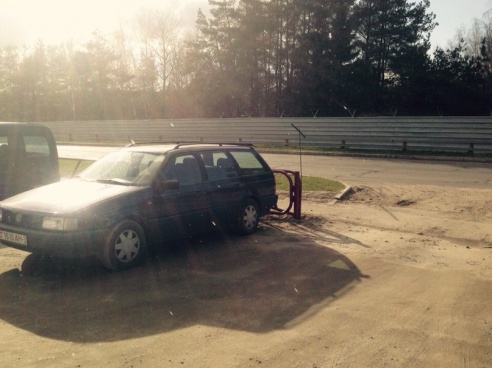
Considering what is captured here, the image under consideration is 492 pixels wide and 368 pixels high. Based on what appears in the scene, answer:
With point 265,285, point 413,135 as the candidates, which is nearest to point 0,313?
point 265,285

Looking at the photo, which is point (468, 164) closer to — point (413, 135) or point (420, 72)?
point (413, 135)

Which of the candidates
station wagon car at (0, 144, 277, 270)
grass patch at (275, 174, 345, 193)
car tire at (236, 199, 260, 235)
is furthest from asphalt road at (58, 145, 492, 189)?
station wagon car at (0, 144, 277, 270)

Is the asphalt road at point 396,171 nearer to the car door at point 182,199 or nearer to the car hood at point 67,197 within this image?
the car door at point 182,199

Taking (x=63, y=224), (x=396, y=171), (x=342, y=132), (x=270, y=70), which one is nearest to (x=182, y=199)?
(x=63, y=224)

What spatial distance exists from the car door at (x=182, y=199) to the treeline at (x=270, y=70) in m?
29.6

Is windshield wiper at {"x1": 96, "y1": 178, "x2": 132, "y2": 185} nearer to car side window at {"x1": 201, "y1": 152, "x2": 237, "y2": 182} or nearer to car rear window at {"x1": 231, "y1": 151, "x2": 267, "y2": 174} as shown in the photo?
car side window at {"x1": 201, "y1": 152, "x2": 237, "y2": 182}

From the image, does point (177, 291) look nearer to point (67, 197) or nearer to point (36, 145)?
point (67, 197)

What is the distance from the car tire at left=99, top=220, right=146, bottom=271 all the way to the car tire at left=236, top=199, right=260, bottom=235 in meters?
2.12

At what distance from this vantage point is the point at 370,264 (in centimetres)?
695

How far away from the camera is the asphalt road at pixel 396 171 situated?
15.3 metres

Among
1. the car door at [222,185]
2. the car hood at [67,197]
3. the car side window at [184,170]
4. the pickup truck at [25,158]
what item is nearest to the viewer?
the car hood at [67,197]

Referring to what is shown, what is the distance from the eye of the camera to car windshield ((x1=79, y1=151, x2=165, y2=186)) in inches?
285

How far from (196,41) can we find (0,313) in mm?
52378

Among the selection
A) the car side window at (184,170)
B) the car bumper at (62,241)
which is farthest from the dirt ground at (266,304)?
the car side window at (184,170)
